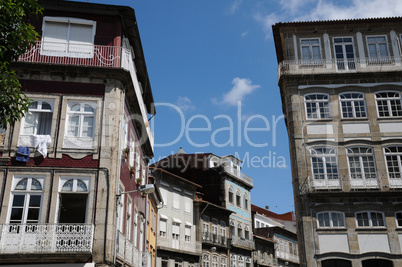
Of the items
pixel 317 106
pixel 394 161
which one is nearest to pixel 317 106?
pixel 317 106

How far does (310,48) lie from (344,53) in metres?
2.21

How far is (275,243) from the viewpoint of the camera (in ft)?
196

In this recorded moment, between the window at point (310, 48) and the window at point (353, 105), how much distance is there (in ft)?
11.1

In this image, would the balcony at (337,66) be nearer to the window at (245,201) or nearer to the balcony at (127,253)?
the balcony at (127,253)

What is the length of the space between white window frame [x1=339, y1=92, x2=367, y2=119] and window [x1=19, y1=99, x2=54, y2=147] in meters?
17.6

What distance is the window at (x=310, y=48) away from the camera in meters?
29.8

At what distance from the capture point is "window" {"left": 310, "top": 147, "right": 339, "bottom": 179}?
26.5 meters

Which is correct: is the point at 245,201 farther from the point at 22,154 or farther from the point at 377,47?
the point at 22,154

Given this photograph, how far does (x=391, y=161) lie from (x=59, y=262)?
64.5ft

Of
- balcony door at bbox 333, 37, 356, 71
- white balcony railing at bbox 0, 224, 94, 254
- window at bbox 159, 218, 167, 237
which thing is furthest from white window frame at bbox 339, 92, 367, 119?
window at bbox 159, 218, 167, 237

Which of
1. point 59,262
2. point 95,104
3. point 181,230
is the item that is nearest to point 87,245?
point 59,262

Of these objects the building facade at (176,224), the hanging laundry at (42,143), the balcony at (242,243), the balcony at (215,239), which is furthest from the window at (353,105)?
the balcony at (242,243)

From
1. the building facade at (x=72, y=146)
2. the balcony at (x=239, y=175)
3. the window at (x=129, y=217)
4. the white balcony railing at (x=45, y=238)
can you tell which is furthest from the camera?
the balcony at (x=239, y=175)

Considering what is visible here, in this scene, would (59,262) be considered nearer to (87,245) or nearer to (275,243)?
(87,245)
